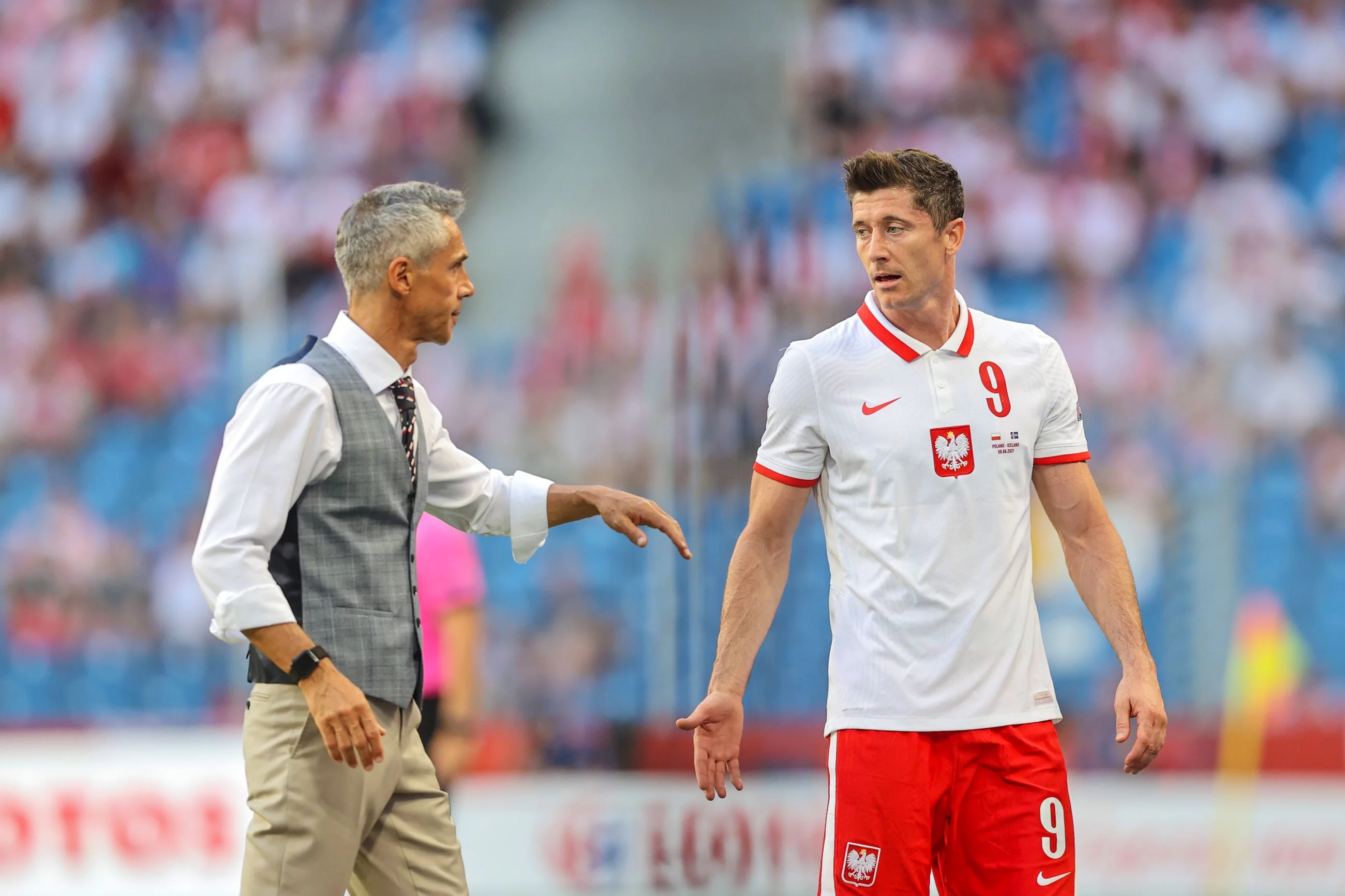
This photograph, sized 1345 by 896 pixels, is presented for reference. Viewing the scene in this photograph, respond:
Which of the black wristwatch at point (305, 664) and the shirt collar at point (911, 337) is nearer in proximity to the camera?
the black wristwatch at point (305, 664)

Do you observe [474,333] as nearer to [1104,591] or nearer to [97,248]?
[97,248]

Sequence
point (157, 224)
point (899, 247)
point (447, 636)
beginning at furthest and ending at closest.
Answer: point (157, 224)
point (447, 636)
point (899, 247)

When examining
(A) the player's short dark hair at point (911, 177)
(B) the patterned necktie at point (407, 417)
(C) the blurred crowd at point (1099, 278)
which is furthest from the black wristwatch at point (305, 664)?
(C) the blurred crowd at point (1099, 278)

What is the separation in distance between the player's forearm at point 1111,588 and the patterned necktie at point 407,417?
3.86ft

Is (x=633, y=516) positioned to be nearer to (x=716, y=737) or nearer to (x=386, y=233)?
(x=716, y=737)

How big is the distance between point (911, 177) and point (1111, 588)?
0.81m

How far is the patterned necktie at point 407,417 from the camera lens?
2.69m

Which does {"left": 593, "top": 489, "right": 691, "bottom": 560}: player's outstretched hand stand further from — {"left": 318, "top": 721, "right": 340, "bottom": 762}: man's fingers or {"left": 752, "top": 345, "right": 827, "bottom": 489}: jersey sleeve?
{"left": 318, "top": 721, "right": 340, "bottom": 762}: man's fingers

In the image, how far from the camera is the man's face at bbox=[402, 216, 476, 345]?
9.05 ft

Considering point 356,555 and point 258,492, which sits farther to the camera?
point 356,555

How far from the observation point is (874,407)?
277 centimetres

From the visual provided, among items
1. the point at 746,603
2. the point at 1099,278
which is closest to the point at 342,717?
the point at 746,603

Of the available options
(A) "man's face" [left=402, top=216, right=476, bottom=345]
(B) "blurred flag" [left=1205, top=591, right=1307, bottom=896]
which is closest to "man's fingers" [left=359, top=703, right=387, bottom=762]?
(A) "man's face" [left=402, top=216, right=476, bottom=345]

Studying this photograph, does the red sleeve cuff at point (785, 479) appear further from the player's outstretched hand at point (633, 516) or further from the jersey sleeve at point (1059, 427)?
the jersey sleeve at point (1059, 427)
